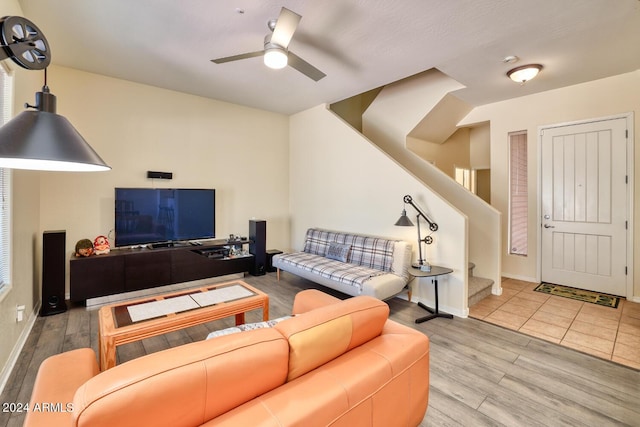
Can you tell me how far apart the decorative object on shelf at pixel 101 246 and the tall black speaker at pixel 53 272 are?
15.1 inches

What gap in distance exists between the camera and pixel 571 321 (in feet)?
10.5

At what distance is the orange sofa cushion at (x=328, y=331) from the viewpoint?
117 centimetres

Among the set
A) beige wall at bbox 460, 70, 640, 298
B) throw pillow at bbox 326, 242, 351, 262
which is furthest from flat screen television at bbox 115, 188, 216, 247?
beige wall at bbox 460, 70, 640, 298

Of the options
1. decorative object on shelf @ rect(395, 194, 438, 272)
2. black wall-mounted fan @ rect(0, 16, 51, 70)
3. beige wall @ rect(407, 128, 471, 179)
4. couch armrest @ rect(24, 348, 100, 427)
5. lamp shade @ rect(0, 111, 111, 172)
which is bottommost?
couch armrest @ rect(24, 348, 100, 427)

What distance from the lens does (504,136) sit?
15.8 ft

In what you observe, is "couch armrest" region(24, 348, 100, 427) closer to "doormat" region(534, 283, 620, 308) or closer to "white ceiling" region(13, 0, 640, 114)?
"white ceiling" region(13, 0, 640, 114)

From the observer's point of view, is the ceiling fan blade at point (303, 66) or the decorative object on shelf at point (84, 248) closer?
the ceiling fan blade at point (303, 66)

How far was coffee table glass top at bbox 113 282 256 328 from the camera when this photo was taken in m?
2.19

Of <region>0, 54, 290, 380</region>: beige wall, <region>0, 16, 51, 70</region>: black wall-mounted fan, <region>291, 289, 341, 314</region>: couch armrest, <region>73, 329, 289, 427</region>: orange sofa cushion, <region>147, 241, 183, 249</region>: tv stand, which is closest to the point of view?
<region>73, 329, 289, 427</region>: orange sofa cushion

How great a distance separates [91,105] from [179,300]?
3151 mm

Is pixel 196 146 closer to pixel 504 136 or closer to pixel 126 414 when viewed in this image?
pixel 126 414

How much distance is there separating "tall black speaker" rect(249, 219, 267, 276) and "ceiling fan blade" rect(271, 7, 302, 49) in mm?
2972

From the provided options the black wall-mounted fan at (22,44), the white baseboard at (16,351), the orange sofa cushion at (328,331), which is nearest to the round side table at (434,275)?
the orange sofa cushion at (328,331)

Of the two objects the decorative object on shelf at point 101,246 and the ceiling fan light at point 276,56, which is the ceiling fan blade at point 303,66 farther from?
the decorative object on shelf at point 101,246
